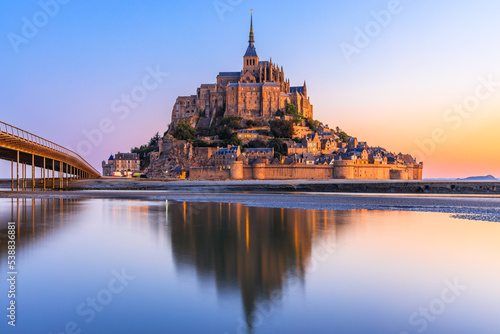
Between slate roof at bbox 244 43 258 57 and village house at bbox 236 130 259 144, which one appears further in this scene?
slate roof at bbox 244 43 258 57

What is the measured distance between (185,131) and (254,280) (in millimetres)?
75800

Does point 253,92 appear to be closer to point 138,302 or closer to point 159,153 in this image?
point 159,153

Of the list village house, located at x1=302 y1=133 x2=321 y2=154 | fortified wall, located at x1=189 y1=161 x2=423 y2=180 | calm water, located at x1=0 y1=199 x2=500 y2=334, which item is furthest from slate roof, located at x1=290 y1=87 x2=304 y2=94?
calm water, located at x1=0 y1=199 x2=500 y2=334

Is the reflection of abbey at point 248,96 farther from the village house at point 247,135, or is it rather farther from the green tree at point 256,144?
the green tree at point 256,144

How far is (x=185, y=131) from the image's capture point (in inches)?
3209

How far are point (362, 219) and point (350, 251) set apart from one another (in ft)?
20.8

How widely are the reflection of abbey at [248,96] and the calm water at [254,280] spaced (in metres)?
75.5

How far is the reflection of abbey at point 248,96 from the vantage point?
87.6 metres

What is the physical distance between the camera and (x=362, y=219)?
15875 millimetres

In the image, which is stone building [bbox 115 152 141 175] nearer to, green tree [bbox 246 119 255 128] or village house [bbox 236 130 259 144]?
village house [bbox 236 130 259 144]

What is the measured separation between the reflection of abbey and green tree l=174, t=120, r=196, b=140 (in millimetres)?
5367

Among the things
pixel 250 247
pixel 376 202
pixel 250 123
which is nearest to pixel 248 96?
pixel 250 123

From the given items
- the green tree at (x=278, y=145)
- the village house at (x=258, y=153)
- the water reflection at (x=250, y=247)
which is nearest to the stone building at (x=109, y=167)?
the village house at (x=258, y=153)

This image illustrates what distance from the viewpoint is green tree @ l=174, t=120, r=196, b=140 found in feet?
267
